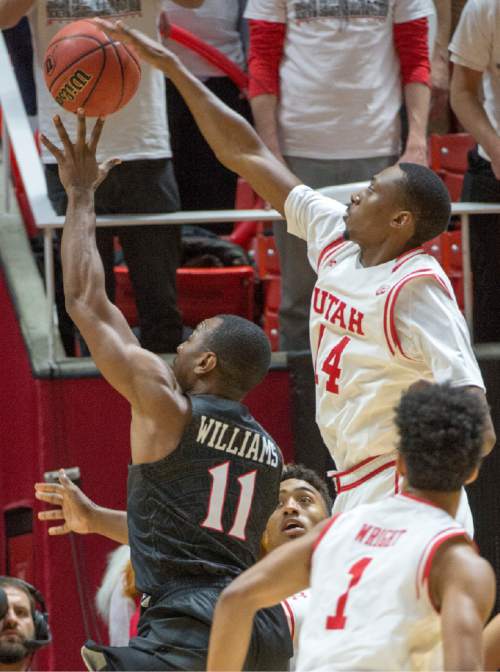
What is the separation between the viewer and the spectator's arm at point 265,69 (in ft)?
23.1

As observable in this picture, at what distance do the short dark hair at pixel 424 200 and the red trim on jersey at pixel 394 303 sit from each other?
247mm

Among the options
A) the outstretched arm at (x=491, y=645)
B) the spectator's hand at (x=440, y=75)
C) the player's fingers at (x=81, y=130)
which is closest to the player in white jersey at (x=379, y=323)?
the outstretched arm at (x=491, y=645)

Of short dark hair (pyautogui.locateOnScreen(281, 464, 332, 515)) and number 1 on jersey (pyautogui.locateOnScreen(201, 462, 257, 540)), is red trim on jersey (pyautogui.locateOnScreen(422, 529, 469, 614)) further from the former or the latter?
short dark hair (pyautogui.locateOnScreen(281, 464, 332, 515))

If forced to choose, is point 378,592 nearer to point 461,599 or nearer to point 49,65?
point 461,599

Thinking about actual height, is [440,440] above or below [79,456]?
above

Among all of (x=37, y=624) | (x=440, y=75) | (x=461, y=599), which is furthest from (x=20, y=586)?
(x=440, y=75)

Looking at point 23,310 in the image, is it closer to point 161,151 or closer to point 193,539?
point 161,151

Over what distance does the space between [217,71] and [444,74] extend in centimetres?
132

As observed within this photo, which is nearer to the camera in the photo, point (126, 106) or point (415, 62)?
point (126, 106)

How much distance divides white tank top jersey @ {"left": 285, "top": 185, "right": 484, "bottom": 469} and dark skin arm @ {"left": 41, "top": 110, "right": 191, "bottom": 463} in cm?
59

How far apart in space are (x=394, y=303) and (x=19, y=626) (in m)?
2.23

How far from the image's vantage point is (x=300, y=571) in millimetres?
3545

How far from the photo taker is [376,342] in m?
4.96

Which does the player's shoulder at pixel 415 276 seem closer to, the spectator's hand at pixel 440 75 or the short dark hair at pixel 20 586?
the short dark hair at pixel 20 586
